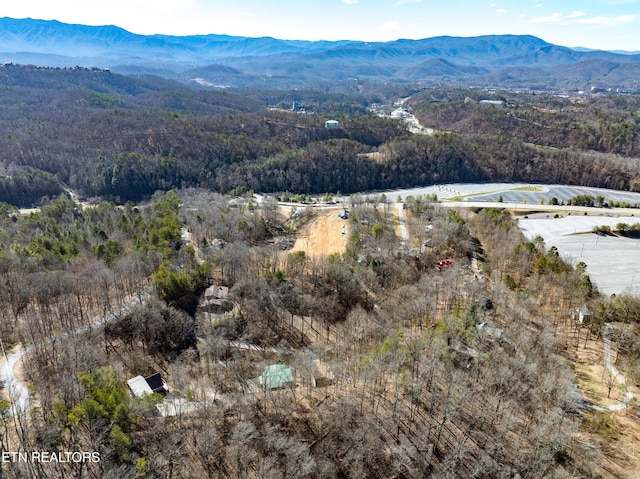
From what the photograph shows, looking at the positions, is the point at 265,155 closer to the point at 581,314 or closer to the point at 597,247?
the point at 597,247

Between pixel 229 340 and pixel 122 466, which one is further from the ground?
pixel 122 466

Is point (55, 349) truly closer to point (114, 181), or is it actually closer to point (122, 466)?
point (122, 466)

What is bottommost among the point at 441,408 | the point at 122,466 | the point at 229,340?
the point at 229,340

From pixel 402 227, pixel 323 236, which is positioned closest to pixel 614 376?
pixel 402 227

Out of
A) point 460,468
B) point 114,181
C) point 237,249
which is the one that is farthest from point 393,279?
point 114,181

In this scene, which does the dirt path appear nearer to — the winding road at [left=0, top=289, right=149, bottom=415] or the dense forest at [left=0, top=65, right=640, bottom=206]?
the winding road at [left=0, top=289, right=149, bottom=415]

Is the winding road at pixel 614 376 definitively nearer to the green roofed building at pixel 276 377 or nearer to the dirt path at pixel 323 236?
the green roofed building at pixel 276 377

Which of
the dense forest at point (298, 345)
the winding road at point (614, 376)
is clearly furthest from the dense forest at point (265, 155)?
the winding road at point (614, 376)

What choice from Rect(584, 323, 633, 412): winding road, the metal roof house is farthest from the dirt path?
Rect(584, 323, 633, 412): winding road
